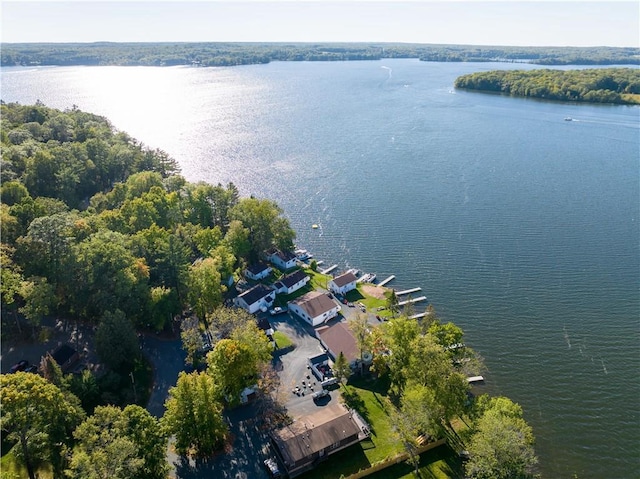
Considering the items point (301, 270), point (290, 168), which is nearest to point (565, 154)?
point (290, 168)

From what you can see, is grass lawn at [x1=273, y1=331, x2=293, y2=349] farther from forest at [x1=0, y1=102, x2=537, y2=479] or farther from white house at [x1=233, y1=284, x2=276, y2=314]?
white house at [x1=233, y1=284, x2=276, y2=314]

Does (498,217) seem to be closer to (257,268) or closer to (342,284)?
(342,284)

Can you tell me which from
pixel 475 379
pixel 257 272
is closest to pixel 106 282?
pixel 257 272

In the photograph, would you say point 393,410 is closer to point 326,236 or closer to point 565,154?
point 326,236

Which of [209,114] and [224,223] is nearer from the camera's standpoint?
[224,223]

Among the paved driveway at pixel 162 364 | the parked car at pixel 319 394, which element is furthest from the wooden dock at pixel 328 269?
the parked car at pixel 319 394

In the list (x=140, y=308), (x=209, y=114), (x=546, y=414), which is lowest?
(x=546, y=414)
